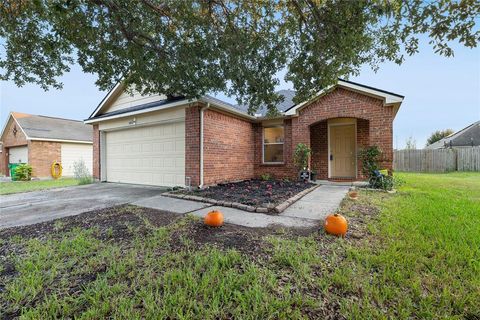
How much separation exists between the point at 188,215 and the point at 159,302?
237 cm

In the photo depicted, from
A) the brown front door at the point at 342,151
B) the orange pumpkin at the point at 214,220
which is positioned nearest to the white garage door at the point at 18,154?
the orange pumpkin at the point at 214,220

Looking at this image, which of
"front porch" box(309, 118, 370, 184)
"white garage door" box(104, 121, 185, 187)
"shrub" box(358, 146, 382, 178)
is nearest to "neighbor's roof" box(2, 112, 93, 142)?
"white garage door" box(104, 121, 185, 187)

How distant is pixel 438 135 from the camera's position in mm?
32562

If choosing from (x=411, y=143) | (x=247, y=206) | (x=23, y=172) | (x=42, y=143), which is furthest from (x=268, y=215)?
(x=411, y=143)

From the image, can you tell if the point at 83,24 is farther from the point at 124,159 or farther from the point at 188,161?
the point at 124,159

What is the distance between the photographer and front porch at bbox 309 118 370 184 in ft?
30.3

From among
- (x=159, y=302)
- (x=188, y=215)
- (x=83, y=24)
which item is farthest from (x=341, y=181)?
(x=83, y=24)

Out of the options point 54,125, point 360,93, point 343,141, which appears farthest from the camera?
point 54,125

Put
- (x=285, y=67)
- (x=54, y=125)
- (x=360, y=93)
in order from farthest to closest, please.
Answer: (x=54, y=125)
(x=360, y=93)
(x=285, y=67)

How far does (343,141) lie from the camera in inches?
372

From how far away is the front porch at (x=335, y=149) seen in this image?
9.25 metres

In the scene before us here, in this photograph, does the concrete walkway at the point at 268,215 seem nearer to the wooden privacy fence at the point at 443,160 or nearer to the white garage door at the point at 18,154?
the wooden privacy fence at the point at 443,160

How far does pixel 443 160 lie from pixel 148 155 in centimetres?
1796

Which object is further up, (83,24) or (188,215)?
(83,24)
